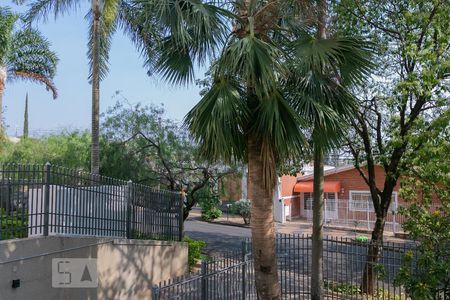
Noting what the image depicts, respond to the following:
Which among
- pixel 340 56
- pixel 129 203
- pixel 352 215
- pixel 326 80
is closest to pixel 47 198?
pixel 129 203

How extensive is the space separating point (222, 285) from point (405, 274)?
3330mm

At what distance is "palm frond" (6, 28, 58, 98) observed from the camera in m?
17.8

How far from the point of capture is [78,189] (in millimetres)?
8336

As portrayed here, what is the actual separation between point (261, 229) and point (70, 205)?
3725 millimetres

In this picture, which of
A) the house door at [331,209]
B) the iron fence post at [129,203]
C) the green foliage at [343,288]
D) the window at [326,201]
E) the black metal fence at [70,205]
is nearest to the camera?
the black metal fence at [70,205]

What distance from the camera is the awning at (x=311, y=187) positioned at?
31050 mm

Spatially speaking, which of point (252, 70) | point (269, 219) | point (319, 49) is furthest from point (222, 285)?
point (319, 49)

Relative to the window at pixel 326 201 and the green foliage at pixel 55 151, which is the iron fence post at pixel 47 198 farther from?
the window at pixel 326 201

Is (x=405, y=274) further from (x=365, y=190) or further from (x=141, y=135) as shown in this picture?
(x=365, y=190)

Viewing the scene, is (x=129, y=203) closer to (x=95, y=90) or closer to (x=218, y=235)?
(x=95, y=90)

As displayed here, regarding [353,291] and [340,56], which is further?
[353,291]

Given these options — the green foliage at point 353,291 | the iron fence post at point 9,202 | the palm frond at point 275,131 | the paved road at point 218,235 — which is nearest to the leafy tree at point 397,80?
the green foliage at point 353,291

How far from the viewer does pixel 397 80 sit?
10.9m

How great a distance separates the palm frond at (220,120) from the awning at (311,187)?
24495mm
